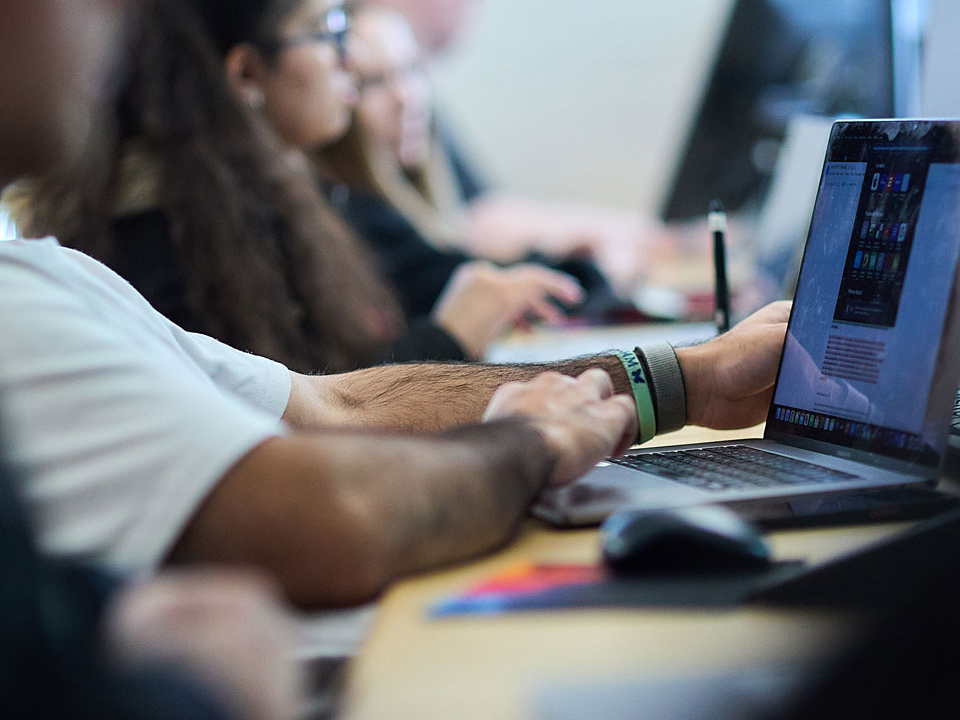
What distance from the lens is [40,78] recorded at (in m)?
0.82

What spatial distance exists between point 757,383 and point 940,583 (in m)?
0.46

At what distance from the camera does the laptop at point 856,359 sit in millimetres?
728

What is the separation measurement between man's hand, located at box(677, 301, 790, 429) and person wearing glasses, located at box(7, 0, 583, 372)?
2.27ft

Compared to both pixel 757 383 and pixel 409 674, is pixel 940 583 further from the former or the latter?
pixel 757 383

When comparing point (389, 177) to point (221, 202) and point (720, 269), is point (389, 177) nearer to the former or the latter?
point (221, 202)

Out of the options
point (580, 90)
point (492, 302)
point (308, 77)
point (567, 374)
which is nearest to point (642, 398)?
point (567, 374)

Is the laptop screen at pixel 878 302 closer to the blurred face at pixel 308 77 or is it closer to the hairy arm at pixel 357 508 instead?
the hairy arm at pixel 357 508

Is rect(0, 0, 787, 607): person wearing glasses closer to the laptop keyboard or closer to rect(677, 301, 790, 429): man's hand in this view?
the laptop keyboard

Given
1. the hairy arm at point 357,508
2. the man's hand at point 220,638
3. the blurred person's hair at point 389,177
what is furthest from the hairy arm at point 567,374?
the blurred person's hair at point 389,177

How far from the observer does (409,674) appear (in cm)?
51

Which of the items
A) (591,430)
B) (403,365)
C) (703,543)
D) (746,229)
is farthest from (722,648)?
(746,229)

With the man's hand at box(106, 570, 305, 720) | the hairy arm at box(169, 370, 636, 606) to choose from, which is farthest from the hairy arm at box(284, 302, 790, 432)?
the man's hand at box(106, 570, 305, 720)

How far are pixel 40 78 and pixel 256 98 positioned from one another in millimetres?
1174

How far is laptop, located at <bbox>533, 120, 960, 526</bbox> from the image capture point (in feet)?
2.39
